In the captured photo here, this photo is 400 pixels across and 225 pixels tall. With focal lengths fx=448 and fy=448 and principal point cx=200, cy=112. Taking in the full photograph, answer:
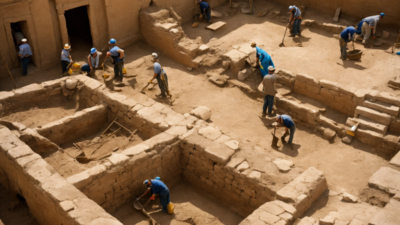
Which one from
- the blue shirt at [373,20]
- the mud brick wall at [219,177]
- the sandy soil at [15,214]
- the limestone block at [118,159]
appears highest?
the blue shirt at [373,20]

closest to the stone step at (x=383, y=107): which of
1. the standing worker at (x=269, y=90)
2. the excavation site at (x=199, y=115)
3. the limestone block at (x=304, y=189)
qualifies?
the excavation site at (x=199, y=115)

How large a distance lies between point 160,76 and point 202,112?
203cm

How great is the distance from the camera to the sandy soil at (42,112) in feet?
40.3

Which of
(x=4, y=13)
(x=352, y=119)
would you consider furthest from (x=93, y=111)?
(x=352, y=119)

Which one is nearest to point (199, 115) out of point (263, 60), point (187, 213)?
point (187, 213)

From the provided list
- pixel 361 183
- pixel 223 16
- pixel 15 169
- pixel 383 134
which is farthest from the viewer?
pixel 223 16

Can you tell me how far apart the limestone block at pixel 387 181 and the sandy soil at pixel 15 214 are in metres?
7.61

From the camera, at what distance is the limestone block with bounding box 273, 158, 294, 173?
33.3ft

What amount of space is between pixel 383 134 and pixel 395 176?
246 cm

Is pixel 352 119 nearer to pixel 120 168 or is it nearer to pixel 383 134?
pixel 383 134

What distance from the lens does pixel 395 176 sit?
9.97 m

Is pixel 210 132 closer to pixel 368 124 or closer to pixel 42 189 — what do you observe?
pixel 42 189

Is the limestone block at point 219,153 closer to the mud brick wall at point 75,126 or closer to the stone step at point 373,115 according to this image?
the mud brick wall at point 75,126

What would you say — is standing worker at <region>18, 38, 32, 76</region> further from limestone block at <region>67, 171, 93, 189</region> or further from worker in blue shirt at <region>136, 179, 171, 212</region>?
worker in blue shirt at <region>136, 179, 171, 212</region>
